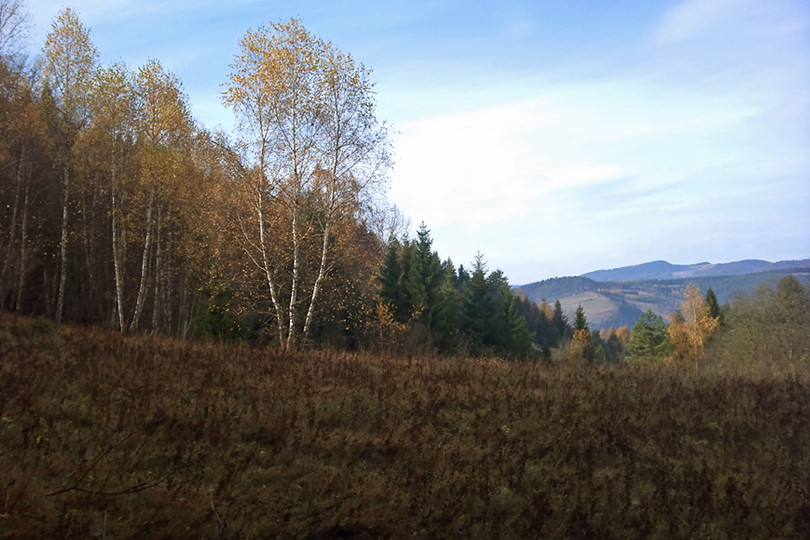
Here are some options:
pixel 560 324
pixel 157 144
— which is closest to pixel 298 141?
pixel 157 144

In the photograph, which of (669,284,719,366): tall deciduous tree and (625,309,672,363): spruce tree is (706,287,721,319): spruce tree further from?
(625,309,672,363): spruce tree

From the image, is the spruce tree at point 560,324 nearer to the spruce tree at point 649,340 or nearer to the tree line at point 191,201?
the spruce tree at point 649,340

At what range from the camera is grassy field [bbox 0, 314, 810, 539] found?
5.82 metres

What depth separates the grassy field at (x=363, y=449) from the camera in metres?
5.82

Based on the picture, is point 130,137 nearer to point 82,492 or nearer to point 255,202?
point 255,202

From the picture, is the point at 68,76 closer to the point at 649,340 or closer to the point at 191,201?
the point at 191,201

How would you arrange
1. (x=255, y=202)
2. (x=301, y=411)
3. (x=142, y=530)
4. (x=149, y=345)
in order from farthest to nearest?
(x=255, y=202) < (x=149, y=345) < (x=301, y=411) < (x=142, y=530)

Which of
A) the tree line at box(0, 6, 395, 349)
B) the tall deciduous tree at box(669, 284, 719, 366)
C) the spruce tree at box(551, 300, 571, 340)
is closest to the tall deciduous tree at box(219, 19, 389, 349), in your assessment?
the tree line at box(0, 6, 395, 349)

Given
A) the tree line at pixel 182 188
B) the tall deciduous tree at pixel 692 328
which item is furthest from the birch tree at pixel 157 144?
the tall deciduous tree at pixel 692 328

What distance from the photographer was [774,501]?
761cm

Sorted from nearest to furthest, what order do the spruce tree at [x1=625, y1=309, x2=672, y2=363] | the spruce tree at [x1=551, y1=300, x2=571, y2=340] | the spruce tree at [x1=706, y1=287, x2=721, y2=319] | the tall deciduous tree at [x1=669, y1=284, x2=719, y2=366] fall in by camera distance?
the tall deciduous tree at [x1=669, y1=284, x2=719, y2=366] → the spruce tree at [x1=625, y1=309, x2=672, y2=363] → the spruce tree at [x1=706, y1=287, x2=721, y2=319] → the spruce tree at [x1=551, y1=300, x2=571, y2=340]

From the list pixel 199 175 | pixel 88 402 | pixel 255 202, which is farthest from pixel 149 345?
pixel 199 175

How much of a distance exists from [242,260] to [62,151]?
8985 millimetres

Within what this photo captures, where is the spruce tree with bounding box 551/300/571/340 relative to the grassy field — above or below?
below
